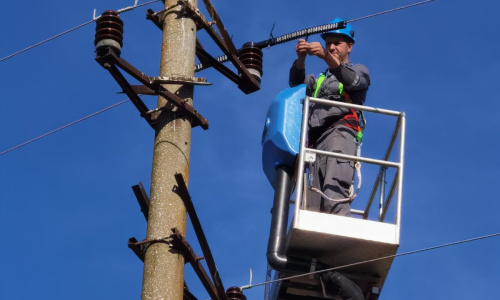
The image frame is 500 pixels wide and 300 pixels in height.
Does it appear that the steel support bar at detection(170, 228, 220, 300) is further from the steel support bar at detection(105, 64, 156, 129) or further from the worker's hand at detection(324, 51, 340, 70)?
the worker's hand at detection(324, 51, 340, 70)

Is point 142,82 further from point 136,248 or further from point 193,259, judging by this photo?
point 193,259

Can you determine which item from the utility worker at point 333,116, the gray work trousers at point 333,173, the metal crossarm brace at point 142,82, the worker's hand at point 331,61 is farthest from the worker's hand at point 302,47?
the metal crossarm brace at point 142,82

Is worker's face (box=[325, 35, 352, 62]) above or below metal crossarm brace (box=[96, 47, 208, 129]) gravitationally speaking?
above

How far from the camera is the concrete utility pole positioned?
7.88 metres

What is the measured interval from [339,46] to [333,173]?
1693 mm

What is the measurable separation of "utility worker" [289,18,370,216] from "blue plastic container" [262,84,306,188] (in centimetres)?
19

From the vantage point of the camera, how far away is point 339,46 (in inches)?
420

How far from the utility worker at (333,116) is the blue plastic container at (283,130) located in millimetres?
193

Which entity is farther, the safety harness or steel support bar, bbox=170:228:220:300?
the safety harness

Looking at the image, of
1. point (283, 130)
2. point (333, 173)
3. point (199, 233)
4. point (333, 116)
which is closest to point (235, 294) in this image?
point (199, 233)

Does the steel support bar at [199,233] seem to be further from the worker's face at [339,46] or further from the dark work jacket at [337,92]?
the worker's face at [339,46]

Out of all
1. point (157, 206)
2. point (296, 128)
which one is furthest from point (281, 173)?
point (157, 206)

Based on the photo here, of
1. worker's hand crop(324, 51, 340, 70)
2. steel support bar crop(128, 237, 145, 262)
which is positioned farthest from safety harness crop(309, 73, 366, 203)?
steel support bar crop(128, 237, 145, 262)

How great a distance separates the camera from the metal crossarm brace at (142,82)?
336 inches
